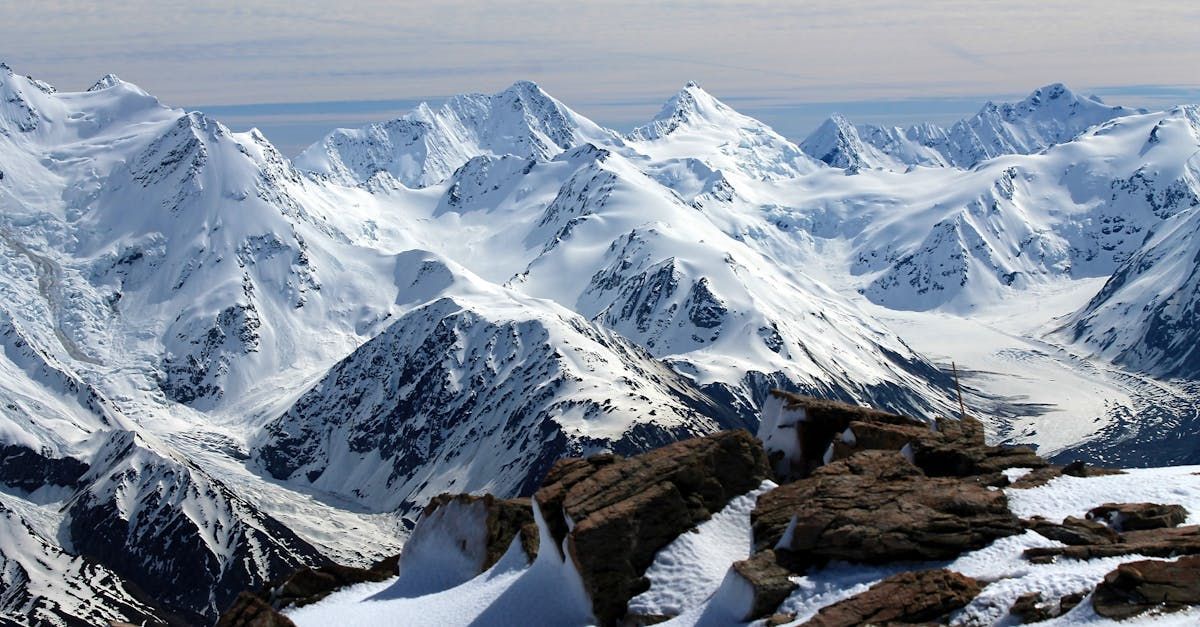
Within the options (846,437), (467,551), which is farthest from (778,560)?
(467,551)

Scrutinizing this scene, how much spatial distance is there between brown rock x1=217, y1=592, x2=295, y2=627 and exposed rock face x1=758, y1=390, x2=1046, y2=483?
2867 cm

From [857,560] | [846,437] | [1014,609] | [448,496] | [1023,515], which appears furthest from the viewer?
[448,496]

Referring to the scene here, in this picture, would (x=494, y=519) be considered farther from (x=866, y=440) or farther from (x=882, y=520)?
(x=882, y=520)

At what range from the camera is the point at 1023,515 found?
184 feet

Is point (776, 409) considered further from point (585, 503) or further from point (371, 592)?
→ point (371, 592)

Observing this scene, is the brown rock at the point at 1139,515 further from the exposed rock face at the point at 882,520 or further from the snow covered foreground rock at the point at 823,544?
the exposed rock face at the point at 882,520

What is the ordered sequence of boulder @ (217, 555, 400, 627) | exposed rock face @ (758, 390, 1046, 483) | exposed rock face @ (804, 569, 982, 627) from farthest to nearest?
boulder @ (217, 555, 400, 627), exposed rock face @ (758, 390, 1046, 483), exposed rock face @ (804, 569, 982, 627)

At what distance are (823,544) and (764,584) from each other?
3.58 metres

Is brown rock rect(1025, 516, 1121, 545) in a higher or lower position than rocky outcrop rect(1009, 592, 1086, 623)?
lower

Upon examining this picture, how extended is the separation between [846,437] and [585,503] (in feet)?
59.1

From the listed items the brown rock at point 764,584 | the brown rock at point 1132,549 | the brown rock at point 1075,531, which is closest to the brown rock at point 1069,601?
the brown rock at point 1132,549

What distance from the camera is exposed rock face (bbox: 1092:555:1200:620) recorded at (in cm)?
4291

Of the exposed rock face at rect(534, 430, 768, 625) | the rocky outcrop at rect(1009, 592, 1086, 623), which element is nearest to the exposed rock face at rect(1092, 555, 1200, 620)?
the rocky outcrop at rect(1009, 592, 1086, 623)

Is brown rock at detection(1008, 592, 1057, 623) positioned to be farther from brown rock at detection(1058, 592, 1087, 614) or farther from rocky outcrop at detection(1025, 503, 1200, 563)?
rocky outcrop at detection(1025, 503, 1200, 563)
